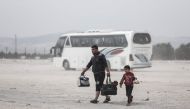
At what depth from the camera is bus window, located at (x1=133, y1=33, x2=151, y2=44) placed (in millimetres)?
44719

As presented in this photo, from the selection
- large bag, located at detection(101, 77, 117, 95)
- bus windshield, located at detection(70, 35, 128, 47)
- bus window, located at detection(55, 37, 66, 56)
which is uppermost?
large bag, located at detection(101, 77, 117, 95)

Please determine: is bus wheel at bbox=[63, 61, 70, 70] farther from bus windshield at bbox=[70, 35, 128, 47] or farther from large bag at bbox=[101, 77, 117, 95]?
large bag at bbox=[101, 77, 117, 95]

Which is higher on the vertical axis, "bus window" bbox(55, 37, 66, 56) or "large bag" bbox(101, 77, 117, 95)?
"large bag" bbox(101, 77, 117, 95)

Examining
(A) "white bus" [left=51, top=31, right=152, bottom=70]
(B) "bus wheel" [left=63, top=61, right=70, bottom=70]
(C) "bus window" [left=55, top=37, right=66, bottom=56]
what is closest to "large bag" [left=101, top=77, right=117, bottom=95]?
(A) "white bus" [left=51, top=31, right=152, bottom=70]

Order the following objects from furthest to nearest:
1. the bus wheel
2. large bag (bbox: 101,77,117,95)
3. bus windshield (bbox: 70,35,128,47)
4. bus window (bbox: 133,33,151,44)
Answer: the bus wheel < bus windshield (bbox: 70,35,128,47) < bus window (bbox: 133,33,151,44) < large bag (bbox: 101,77,117,95)

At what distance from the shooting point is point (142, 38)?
45250 mm

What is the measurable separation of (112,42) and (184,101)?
27.7 meters

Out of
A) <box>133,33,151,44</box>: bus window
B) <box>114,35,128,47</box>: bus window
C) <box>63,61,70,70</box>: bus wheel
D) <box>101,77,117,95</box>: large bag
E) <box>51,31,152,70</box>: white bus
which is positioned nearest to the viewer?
<box>101,77,117,95</box>: large bag

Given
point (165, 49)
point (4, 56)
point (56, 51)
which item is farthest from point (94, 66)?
point (4, 56)

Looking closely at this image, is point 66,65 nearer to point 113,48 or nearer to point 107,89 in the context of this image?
point 113,48

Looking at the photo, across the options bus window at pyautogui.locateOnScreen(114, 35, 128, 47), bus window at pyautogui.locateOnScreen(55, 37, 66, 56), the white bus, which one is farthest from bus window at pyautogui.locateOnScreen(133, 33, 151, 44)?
bus window at pyautogui.locateOnScreen(55, 37, 66, 56)

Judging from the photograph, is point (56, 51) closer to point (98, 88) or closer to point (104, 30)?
point (104, 30)

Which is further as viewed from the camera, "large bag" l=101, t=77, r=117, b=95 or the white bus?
the white bus

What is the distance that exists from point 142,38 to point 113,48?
7.88 ft
